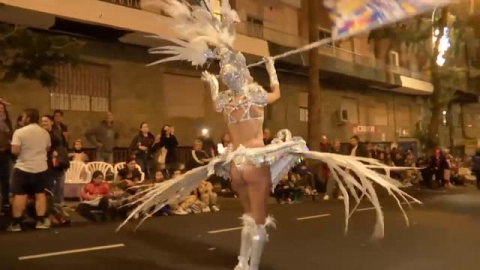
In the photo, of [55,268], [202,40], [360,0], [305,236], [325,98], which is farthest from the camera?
[325,98]

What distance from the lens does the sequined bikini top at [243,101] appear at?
4.50 m

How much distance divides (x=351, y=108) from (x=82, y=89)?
518 inches

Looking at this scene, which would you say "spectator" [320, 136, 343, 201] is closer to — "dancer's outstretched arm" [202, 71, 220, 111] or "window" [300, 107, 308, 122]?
"window" [300, 107, 308, 122]

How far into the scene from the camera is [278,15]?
1959 cm

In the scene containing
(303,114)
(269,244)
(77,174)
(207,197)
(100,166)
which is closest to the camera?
(269,244)

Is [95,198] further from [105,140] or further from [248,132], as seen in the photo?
[248,132]

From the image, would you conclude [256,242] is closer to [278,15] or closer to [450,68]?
[278,15]

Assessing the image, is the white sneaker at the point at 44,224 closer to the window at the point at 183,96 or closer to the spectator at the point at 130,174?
the spectator at the point at 130,174

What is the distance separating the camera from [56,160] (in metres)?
8.00

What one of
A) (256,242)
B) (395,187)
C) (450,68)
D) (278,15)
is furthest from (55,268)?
(450,68)

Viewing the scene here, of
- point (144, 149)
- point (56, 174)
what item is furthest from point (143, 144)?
point (56, 174)

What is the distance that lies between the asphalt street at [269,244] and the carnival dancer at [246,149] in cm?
93

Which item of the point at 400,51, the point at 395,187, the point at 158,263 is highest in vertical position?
the point at 400,51

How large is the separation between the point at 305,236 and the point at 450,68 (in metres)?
18.1
